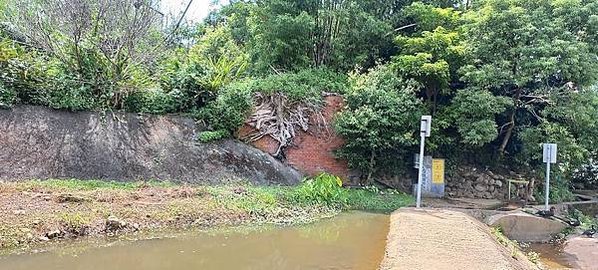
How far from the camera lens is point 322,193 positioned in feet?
41.0

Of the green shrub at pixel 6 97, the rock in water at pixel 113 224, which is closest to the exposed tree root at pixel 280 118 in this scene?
the green shrub at pixel 6 97

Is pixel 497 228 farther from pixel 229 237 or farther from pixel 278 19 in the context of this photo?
pixel 278 19

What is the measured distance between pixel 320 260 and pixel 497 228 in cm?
517

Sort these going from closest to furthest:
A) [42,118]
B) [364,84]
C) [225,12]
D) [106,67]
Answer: [42,118], [106,67], [364,84], [225,12]

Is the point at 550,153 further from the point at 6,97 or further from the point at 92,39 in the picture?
the point at 6,97

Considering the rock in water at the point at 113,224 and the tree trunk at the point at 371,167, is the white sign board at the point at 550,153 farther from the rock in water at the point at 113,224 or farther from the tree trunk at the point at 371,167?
the rock in water at the point at 113,224

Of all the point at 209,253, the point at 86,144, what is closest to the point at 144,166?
the point at 86,144

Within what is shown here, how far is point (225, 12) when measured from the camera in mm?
24703

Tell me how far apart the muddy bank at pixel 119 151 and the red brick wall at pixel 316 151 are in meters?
0.64

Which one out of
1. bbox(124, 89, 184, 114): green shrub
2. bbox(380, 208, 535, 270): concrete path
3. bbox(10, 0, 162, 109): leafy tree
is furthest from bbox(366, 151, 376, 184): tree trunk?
bbox(10, 0, 162, 109): leafy tree

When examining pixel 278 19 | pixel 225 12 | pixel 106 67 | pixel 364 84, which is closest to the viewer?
pixel 106 67

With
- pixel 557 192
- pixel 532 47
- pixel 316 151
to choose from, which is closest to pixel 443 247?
pixel 316 151

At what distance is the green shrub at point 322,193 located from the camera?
40.1ft

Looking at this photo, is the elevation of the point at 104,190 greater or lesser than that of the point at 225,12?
lesser
